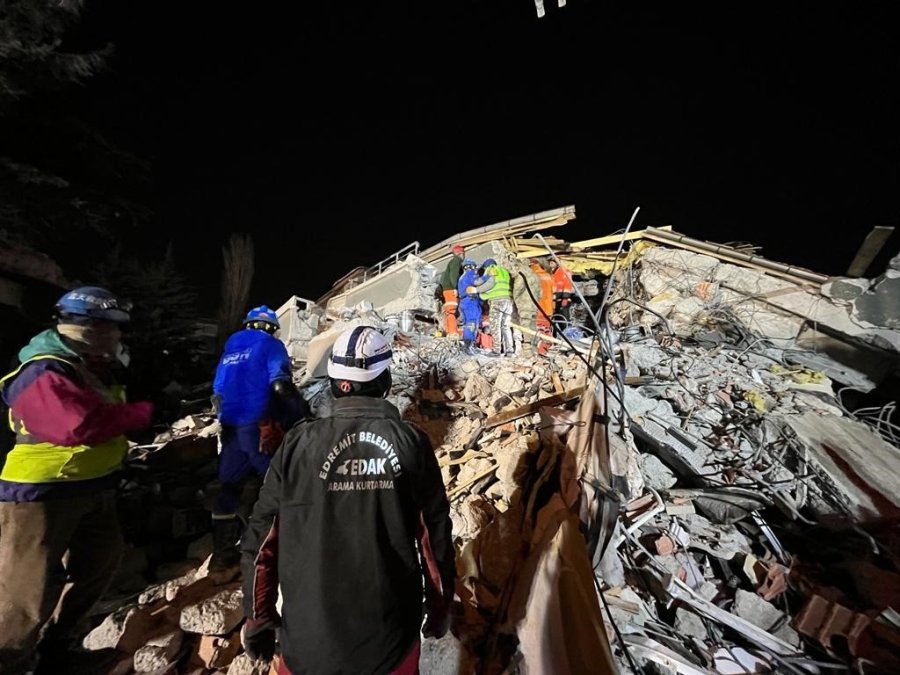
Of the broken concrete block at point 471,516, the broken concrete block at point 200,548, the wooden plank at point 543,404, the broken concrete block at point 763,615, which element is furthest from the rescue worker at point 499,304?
the broken concrete block at point 200,548

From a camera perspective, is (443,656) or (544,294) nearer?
(443,656)

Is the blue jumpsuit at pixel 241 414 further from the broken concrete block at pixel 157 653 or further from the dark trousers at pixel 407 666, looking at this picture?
the dark trousers at pixel 407 666

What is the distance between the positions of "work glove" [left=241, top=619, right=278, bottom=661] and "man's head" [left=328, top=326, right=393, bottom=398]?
1.16 metres

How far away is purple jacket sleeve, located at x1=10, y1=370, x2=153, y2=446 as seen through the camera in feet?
6.33

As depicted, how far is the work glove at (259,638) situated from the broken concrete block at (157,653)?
130 centimetres

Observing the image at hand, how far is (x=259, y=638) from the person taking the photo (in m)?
1.68

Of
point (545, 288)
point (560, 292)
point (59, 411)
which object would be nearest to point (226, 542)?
point (59, 411)

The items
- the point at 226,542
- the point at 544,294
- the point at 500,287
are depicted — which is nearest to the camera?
the point at 226,542

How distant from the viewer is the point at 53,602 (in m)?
2.08

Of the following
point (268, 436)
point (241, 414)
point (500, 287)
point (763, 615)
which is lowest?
point (763, 615)

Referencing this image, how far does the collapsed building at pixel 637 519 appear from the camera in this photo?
205 cm

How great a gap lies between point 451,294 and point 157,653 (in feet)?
24.8

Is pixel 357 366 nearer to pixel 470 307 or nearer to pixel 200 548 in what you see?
pixel 200 548

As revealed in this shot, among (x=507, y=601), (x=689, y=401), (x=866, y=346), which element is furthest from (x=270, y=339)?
(x=866, y=346)
